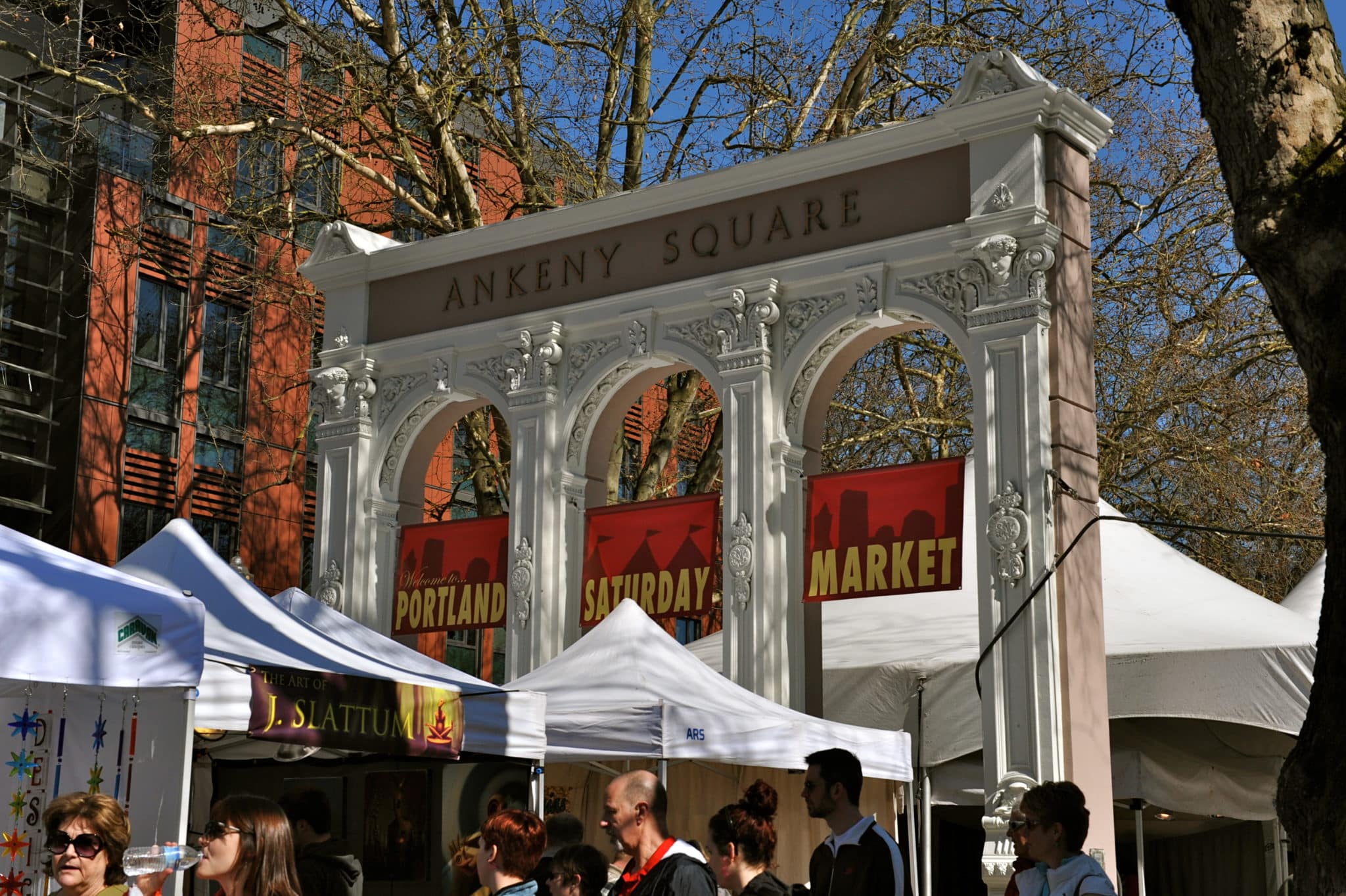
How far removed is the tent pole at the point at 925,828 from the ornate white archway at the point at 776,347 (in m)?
1.02

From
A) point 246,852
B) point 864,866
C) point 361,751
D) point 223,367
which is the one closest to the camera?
point 246,852

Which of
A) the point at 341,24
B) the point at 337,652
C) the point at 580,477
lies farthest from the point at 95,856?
the point at 341,24

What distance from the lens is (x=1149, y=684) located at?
14.7m

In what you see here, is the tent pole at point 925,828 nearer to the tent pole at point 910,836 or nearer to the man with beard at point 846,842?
the tent pole at point 910,836

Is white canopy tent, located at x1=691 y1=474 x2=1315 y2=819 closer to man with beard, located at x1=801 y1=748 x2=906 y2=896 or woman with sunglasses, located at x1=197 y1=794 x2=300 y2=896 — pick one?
man with beard, located at x1=801 y1=748 x2=906 y2=896

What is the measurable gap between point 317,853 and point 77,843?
8.90 feet

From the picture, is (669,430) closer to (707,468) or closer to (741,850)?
(707,468)

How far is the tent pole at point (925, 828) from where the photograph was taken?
13102 millimetres

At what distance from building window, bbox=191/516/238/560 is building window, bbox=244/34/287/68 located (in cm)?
847

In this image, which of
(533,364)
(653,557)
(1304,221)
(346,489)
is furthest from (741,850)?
(346,489)

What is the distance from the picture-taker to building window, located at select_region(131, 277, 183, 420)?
90.9ft

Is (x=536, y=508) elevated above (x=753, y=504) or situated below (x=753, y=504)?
above

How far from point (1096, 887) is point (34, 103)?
25.5 m

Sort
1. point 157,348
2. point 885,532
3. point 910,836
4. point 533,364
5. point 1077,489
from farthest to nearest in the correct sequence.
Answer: point 157,348, point 533,364, point 885,532, point 1077,489, point 910,836
